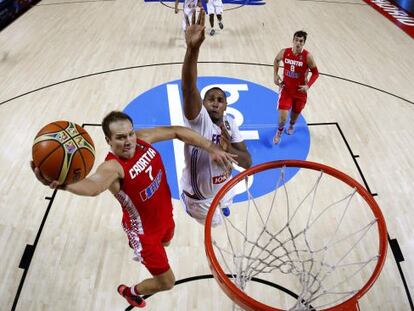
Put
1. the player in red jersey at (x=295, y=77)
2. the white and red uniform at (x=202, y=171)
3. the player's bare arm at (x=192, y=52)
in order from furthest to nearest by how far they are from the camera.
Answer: the player in red jersey at (x=295, y=77) → the white and red uniform at (x=202, y=171) → the player's bare arm at (x=192, y=52)

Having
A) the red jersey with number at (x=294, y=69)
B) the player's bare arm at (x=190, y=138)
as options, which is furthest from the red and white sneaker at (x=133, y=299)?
the red jersey with number at (x=294, y=69)

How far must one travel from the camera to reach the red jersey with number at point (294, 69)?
497 cm

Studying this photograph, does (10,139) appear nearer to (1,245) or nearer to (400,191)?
(1,245)

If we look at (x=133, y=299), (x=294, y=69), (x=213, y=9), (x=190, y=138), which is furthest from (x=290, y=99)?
(x=213, y=9)

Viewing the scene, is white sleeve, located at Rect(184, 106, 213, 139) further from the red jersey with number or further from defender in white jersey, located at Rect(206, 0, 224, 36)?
defender in white jersey, located at Rect(206, 0, 224, 36)

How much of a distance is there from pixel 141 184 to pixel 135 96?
385 centimetres

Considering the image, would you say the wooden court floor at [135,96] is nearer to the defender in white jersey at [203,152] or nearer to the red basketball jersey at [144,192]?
the defender in white jersey at [203,152]

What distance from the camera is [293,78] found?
5.05 metres

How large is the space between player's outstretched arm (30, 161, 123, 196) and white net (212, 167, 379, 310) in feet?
3.50

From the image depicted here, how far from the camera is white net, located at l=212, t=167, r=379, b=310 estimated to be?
3.34 m

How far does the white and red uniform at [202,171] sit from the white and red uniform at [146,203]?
317 mm

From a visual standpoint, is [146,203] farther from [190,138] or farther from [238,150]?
[238,150]

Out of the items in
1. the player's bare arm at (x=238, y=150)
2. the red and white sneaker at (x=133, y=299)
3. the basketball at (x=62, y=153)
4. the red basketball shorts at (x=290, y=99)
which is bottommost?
the red and white sneaker at (x=133, y=299)

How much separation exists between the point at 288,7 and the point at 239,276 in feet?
30.7
